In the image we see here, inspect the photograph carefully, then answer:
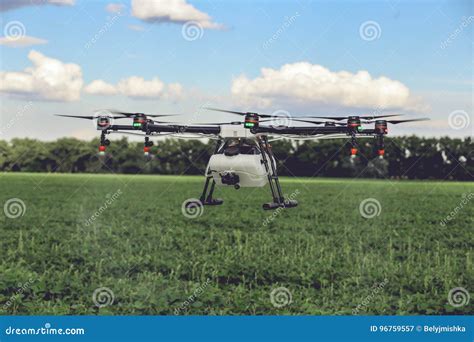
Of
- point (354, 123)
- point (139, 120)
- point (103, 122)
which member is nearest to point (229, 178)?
point (139, 120)

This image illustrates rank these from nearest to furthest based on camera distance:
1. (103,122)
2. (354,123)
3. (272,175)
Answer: (354,123), (103,122), (272,175)

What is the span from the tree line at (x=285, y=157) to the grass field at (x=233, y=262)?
1.92 m

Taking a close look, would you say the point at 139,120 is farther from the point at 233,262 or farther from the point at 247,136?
the point at 233,262

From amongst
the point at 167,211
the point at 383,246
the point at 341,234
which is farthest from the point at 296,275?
the point at 167,211

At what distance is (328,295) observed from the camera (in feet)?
51.4

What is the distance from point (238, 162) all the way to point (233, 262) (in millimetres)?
6455

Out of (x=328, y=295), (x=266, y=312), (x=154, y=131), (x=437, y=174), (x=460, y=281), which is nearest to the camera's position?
(x=154, y=131)

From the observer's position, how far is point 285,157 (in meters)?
17.0

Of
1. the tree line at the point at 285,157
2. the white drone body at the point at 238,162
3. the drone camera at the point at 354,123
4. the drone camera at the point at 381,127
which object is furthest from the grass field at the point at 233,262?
the drone camera at the point at 381,127

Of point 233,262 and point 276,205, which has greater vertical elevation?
point 276,205

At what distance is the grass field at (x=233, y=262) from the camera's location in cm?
1482

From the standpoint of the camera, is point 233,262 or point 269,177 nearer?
point 269,177

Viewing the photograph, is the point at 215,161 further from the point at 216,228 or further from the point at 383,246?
the point at 216,228

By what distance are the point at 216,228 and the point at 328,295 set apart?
9.75m
